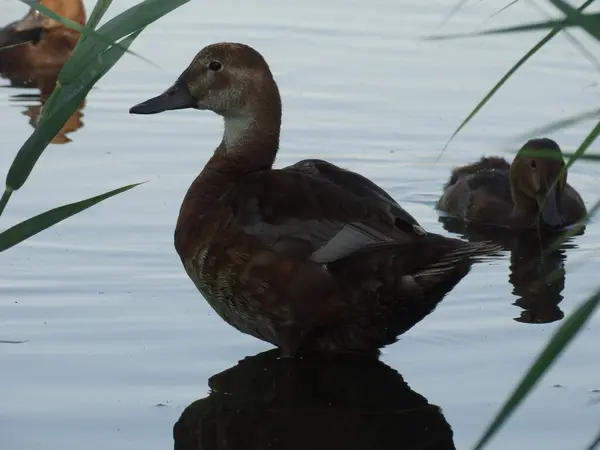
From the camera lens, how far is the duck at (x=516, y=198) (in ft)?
24.2

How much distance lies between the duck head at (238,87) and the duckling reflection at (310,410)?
0.90 metres

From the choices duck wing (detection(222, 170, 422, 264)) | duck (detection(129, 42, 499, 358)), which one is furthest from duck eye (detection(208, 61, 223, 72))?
duck wing (detection(222, 170, 422, 264))

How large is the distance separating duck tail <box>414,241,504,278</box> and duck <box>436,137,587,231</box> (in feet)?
8.92

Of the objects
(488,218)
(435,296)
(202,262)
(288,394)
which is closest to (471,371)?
(435,296)

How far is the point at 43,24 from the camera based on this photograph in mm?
10852

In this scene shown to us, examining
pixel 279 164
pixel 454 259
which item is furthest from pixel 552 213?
pixel 454 259

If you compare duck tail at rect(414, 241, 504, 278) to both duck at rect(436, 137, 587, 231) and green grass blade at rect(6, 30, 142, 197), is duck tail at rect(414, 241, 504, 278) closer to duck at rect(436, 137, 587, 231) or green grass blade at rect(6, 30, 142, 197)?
green grass blade at rect(6, 30, 142, 197)

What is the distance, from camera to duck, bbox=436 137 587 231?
290 inches

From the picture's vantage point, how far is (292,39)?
10.4m

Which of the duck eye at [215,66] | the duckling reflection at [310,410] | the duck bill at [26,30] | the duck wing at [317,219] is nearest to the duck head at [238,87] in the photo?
the duck eye at [215,66]

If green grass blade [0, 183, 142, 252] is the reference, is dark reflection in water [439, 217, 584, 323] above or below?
below

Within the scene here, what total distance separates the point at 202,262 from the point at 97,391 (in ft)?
2.17

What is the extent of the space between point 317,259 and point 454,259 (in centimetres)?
47

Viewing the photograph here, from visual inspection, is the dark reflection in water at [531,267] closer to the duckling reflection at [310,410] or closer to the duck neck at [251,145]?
the duckling reflection at [310,410]
